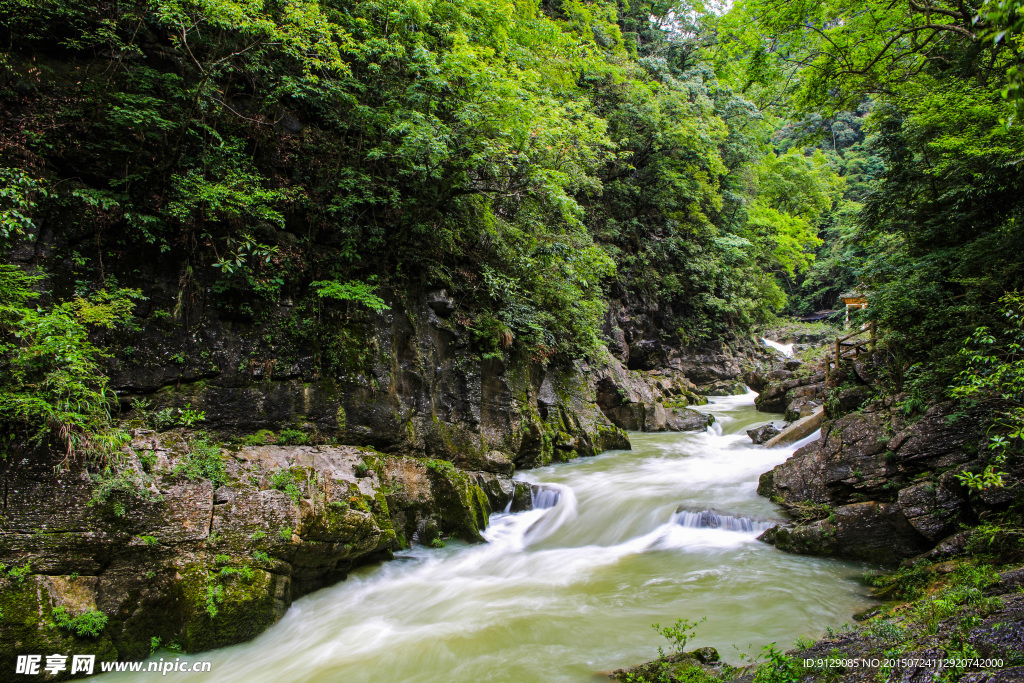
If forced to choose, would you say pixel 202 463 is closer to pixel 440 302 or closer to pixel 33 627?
pixel 33 627

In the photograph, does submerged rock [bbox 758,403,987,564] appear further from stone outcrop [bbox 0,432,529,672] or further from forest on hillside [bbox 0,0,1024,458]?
stone outcrop [bbox 0,432,529,672]

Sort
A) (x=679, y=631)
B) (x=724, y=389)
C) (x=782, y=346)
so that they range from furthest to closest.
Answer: (x=782, y=346) < (x=724, y=389) < (x=679, y=631)

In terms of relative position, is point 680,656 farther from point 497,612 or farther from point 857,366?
point 857,366

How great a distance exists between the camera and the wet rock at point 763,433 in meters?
12.3

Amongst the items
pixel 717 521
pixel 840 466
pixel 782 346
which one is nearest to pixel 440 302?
pixel 717 521

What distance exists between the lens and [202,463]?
18.6 ft

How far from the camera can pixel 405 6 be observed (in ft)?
23.6

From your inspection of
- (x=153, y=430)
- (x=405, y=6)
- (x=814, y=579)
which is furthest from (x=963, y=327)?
(x=153, y=430)

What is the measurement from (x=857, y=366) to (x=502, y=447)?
7214 millimetres

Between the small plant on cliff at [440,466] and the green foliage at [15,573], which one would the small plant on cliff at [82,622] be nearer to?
the green foliage at [15,573]

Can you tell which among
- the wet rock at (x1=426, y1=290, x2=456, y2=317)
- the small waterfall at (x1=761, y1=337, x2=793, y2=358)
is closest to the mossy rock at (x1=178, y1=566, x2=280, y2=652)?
the wet rock at (x1=426, y1=290, x2=456, y2=317)

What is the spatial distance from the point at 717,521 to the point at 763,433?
5.66 meters

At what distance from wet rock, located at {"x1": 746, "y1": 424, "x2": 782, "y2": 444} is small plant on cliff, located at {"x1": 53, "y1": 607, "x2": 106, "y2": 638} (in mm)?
12857

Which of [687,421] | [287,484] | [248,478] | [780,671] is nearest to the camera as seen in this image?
[780,671]
